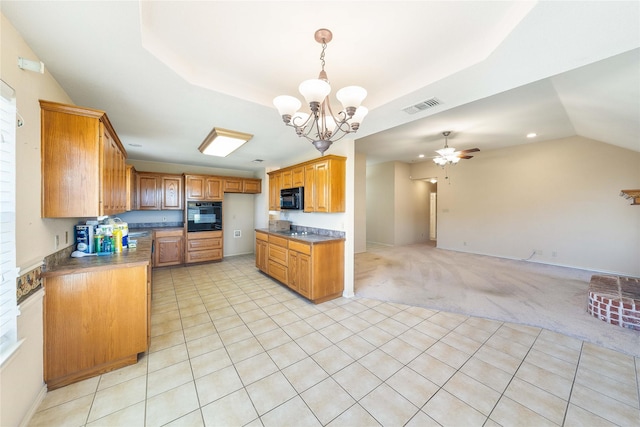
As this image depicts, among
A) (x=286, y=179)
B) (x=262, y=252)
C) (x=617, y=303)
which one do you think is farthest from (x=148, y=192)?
(x=617, y=303)

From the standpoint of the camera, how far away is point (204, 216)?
19.1 feet

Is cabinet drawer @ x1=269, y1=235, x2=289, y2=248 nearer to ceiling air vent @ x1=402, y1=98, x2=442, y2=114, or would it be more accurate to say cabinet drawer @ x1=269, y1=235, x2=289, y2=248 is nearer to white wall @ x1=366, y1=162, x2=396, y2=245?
ceiling air vent @ x1=402, y1=98, x2=442, y2=114

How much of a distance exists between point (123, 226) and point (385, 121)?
3588 millimetres

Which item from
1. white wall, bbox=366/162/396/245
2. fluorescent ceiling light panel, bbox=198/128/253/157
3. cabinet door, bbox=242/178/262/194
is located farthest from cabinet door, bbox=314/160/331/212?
white wall, bbox=366/162/396/245

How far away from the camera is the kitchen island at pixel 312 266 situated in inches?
137

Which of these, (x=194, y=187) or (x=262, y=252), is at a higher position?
(x=194, y=187)

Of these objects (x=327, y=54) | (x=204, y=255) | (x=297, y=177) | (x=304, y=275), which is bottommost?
(x=204, y=255)

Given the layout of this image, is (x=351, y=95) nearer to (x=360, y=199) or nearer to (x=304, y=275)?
(x=304, y=275)

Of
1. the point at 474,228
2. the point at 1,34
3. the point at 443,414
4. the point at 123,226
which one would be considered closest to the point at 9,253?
the point at 1,34

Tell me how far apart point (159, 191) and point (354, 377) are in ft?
19.5

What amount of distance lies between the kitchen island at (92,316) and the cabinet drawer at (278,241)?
2151mm

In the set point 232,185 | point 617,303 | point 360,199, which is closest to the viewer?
point 617,303

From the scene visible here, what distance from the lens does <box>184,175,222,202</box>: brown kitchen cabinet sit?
569cm

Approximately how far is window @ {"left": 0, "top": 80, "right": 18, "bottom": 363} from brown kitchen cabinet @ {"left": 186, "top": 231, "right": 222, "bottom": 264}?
14.6ft
